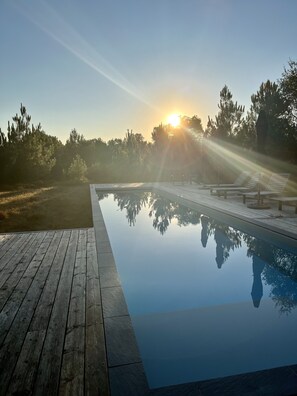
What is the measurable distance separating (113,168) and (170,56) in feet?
54.9

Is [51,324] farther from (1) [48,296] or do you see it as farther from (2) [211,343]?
(2) [211,343]

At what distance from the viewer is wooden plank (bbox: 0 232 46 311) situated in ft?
11.8

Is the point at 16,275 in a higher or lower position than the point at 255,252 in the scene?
higher

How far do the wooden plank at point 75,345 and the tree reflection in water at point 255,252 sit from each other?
2529 millimetres

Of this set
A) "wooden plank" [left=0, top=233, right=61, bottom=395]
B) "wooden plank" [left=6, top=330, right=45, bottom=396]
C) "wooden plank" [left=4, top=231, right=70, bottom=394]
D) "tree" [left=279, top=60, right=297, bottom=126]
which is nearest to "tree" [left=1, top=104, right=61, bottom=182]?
"tree" [left=279, top=60, right=297, bottom=126]

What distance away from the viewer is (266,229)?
698cm

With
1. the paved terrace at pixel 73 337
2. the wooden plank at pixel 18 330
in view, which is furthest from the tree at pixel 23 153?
the wooden plank at pixel 18 330

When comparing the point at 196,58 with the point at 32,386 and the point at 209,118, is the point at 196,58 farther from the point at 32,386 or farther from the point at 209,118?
the point at 209,118

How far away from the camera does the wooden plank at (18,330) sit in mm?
2215

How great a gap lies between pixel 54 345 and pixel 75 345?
0.64 feet

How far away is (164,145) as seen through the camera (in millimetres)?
30562

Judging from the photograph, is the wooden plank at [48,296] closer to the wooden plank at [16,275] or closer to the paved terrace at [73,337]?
the paved terrace at [73,337]

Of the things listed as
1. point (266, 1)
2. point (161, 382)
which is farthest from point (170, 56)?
point (161, 382)

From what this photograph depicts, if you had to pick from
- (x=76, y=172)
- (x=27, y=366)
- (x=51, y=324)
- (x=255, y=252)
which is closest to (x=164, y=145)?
(x=76, y=172)
